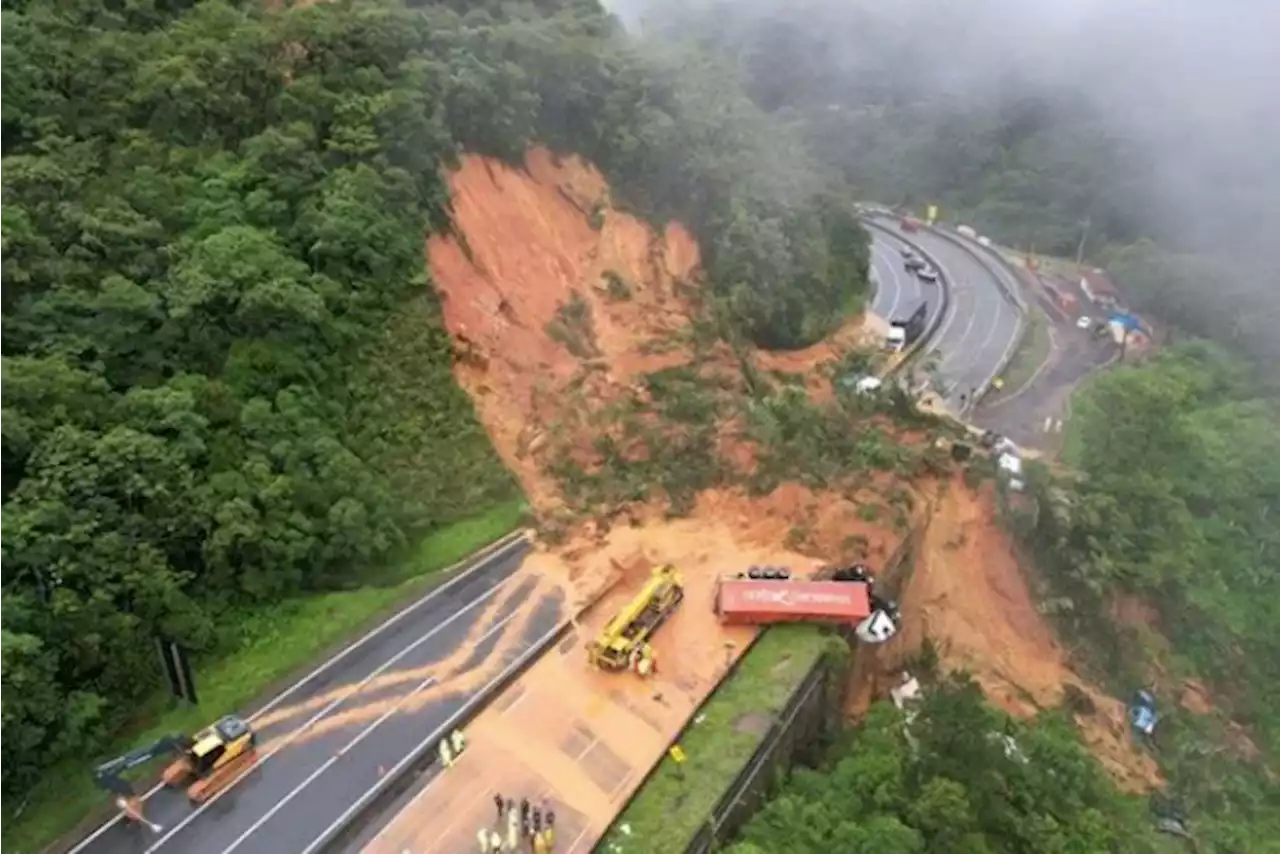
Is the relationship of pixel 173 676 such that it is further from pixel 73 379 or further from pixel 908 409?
pixel 908 409

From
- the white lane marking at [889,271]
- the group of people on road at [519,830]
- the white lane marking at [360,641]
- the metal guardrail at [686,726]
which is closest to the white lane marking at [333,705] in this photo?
the white lane marking at [360,641]

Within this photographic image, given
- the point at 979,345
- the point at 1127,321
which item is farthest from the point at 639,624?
the point at 1127,321

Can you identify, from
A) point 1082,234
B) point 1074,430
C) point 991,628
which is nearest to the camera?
point 991,628

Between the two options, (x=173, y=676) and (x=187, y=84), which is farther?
(x=187, y=84)

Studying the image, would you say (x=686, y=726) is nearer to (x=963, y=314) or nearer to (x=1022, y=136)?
(x=963, y=314)

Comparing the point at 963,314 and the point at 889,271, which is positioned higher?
the point at 889,271

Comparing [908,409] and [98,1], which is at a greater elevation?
[98,1]

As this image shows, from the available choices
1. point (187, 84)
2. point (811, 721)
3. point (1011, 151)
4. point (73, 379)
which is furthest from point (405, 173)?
point (1011, 151)
